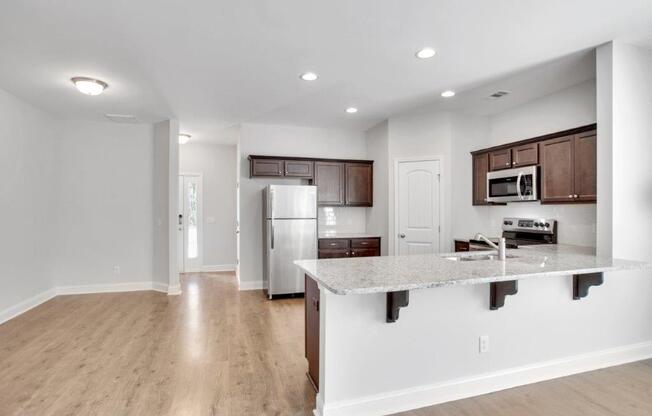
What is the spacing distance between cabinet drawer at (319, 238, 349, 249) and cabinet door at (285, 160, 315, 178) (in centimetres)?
104

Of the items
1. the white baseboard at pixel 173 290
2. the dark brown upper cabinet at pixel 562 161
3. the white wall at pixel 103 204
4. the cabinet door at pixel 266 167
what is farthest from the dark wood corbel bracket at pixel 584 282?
the white wall at pixel 103 204

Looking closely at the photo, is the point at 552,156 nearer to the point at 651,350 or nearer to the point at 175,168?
the point at 651,350

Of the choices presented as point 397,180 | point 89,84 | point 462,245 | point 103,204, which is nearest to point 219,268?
point 103,204

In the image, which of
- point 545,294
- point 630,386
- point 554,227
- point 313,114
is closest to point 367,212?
point 313,114

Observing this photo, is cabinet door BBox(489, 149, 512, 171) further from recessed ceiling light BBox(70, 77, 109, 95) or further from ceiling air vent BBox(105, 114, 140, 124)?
ceiling air vent BBox(105, 114, 140, 124)

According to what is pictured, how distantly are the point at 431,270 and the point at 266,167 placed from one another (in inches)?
145

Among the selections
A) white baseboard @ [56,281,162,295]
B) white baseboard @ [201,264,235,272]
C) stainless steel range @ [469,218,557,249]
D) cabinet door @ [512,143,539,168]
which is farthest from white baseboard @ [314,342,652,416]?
white baseboard @ [201,264,235,272]

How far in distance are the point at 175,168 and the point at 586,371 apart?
528cm

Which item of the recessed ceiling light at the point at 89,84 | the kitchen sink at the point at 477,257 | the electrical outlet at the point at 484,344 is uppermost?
the recessed ceiling light at the point at 89,84

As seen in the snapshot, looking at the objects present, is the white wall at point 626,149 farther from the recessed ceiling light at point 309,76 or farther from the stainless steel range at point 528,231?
the recessed ceiling light at point 309,76

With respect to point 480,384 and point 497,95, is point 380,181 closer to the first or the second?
point 497,95

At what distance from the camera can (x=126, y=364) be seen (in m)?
2.91

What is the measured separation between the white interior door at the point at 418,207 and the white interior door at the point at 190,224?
424 cm

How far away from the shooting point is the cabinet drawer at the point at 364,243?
5387 millimetres
